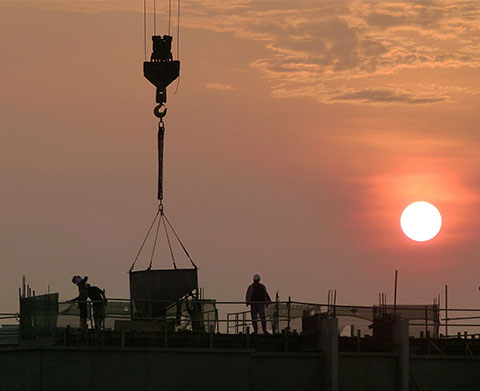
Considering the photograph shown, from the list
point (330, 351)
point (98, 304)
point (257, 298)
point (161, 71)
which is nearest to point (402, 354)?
point (330, 351)

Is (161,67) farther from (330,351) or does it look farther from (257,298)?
(330,351)

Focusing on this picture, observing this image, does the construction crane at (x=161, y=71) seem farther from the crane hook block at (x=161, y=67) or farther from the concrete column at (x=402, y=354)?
the concrete column at (x=402, y=354)

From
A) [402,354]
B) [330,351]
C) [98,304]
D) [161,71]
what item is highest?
[161,71]

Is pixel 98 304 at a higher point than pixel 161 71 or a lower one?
lower

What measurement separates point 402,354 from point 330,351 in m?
2.71

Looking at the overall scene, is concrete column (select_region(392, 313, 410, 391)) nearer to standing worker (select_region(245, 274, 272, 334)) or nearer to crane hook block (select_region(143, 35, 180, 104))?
standing worker (select_region(245, 274, 272, 334))

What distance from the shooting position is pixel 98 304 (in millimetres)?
46062

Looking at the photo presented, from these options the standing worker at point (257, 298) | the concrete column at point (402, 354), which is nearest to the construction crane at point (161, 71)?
the standing worker at point (257, 298)

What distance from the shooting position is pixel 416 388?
1859 inches

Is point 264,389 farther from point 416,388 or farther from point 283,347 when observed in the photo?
point 416,388

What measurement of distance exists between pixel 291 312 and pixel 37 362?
31.3ft

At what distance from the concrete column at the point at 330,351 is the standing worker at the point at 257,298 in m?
2.29

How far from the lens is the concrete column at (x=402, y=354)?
46.4 m

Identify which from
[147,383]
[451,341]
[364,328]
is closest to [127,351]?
[147,383]
